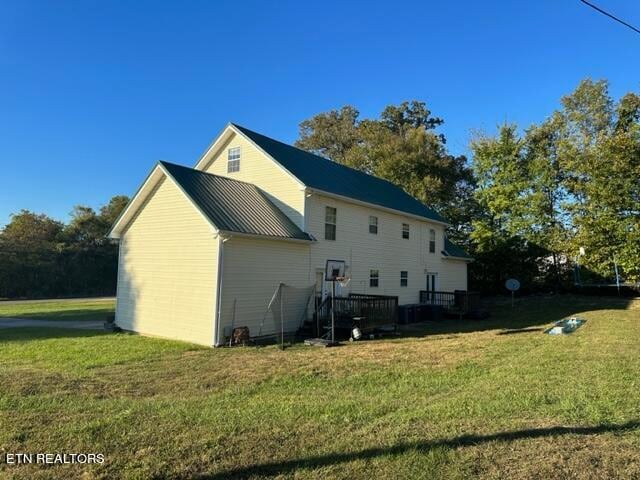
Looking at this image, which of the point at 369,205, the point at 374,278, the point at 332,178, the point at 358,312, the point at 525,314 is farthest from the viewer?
the point at 525,314

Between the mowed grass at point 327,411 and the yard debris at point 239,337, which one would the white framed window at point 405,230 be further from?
the yard debris at point 239,337

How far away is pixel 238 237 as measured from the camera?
13641 millimetres

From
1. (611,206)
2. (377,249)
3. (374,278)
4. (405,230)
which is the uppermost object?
(611,206)

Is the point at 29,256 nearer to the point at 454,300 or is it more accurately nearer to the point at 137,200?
the point at 137,200

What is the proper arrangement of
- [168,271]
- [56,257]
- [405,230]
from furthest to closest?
[56,257] → [405,230] → [168,271]

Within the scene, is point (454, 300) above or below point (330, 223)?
below

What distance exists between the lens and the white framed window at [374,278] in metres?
19.9

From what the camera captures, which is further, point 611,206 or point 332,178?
point 611,206

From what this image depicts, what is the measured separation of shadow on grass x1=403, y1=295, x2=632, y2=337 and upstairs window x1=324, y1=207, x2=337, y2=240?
4424 millimetres

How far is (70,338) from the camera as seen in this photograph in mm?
13461

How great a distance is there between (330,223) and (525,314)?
12001mm

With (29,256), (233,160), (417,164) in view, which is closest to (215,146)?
(233,160)

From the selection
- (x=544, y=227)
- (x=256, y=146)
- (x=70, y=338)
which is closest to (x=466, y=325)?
(x=256, y=146)

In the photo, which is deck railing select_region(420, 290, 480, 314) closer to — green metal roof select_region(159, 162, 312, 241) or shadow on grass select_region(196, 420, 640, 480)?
green metal roof select_region(159, 162, 312, 241)
